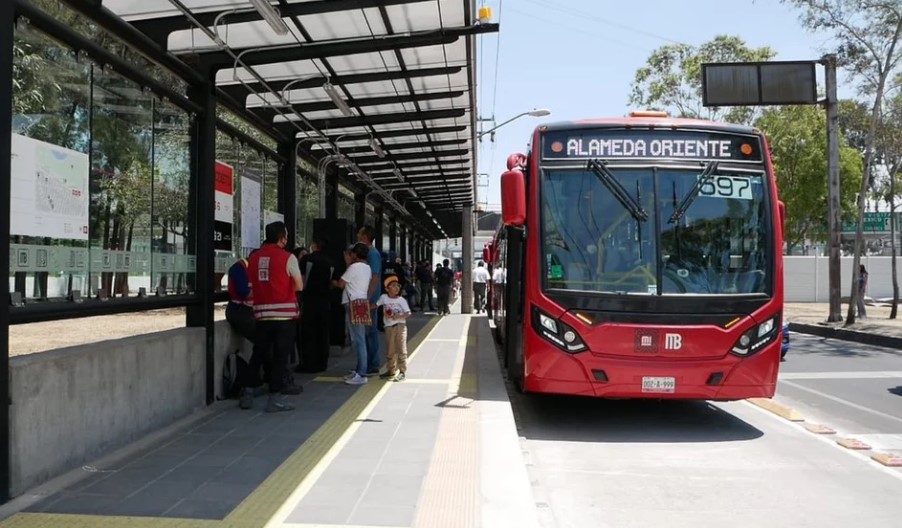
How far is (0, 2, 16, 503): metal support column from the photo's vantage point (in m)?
4.37

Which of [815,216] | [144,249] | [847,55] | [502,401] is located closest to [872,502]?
[502,401]

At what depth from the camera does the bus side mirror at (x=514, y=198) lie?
7.38 m

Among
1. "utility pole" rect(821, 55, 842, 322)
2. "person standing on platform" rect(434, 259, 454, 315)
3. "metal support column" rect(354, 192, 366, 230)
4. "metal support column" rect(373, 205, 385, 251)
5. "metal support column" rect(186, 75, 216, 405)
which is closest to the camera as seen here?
"metal support column" rect(186, 75, 216, 405)

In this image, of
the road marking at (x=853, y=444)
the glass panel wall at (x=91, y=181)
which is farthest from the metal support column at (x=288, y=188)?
the road marking at (x=853, y=444)

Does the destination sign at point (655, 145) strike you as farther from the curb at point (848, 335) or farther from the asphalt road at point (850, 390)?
the curb at point (848, 335)

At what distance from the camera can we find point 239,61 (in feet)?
25.1

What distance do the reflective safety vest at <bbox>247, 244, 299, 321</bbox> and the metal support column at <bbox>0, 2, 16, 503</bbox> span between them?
305cm

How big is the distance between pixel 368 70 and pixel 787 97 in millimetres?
12677

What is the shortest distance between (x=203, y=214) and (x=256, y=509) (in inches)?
153

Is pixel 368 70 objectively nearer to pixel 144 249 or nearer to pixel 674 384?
pixel 144 249

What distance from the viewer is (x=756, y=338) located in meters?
7.22

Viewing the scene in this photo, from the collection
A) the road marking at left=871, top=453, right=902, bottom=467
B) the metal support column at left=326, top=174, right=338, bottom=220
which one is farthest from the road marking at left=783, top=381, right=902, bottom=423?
the metal support column at left=326, top=174, right=338, bottom=220

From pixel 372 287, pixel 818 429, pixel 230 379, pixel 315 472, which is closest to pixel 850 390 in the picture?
pixel 818 429

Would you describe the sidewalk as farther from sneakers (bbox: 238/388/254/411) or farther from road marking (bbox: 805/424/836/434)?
sneakers (bbox: 238/388/254/411)
